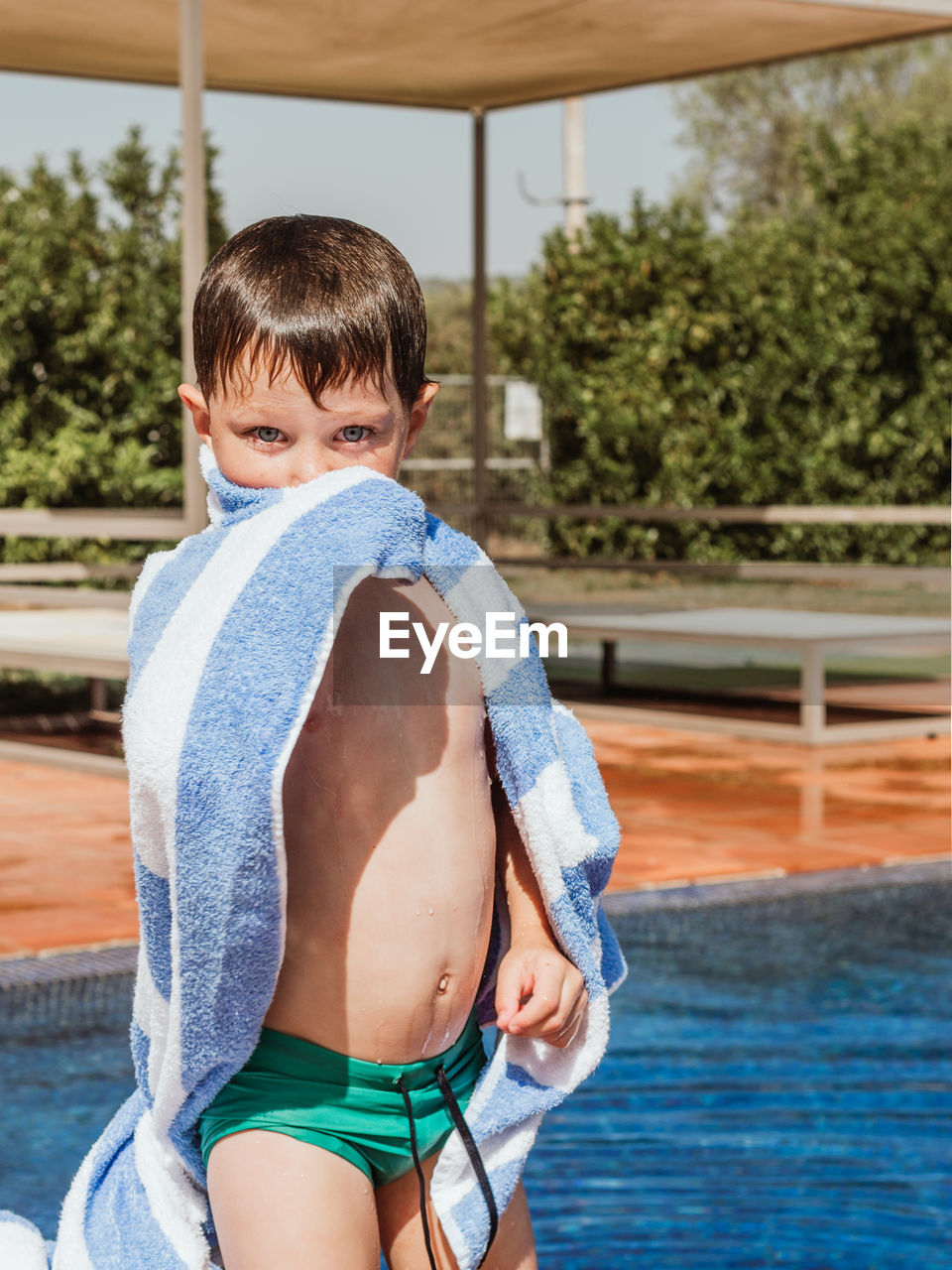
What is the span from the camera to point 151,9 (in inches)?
291

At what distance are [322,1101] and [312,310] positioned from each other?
62cm

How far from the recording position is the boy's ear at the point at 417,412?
1.48m

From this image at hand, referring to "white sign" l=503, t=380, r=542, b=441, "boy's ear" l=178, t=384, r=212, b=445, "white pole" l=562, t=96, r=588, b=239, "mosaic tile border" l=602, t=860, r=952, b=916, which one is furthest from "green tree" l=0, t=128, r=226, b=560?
"boy's ear" l=178, t=384, r=212, b=445

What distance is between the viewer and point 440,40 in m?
8.03

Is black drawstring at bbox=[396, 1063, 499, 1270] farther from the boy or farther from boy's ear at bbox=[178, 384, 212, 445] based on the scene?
boy's ear at bbox=[178, 384, 212, 445]

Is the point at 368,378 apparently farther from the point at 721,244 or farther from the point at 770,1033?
→ the point at 721,244

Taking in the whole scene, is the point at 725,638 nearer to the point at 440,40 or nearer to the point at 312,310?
the point at 440,40

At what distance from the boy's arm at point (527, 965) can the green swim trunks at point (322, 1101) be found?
9cm

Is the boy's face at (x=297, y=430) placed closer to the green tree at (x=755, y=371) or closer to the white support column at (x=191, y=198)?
the white support column at (x=191, y=198)

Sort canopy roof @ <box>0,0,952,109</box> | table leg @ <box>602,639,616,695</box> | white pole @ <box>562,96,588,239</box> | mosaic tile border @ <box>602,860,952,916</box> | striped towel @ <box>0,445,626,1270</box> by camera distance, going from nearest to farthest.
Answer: striped towel @ <box>0,445,626,1270</box> → mosaic tile border @ <box>602,860,952,916</box> → canopy roof @ <box>0,0,952,109</box> → table leg @ <box>602,639,616,695</box> → white pole @ <box>562,96,588,239</box>

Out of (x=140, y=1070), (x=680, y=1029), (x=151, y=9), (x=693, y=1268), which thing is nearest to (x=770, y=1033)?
(x=680, y=1029)

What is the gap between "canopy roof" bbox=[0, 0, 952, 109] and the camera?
7.35 m

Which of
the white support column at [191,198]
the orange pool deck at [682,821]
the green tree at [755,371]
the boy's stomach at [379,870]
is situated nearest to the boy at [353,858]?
the boy's stomach at [379,870]

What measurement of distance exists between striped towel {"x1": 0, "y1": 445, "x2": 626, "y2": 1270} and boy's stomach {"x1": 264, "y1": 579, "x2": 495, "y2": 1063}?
0.19 feet
